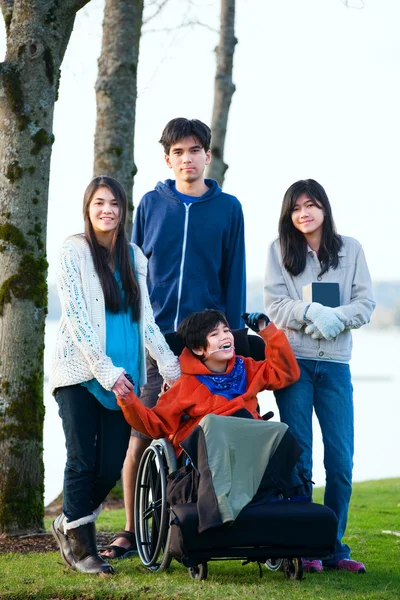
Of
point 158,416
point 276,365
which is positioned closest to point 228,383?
point 276,365

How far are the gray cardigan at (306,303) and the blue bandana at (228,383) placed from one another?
333 millimetres

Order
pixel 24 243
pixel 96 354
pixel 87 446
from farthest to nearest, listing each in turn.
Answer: pixel 24 243, pixel 87 446, pixel 96 354

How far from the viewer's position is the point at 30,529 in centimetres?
560

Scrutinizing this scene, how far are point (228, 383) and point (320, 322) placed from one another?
546mm

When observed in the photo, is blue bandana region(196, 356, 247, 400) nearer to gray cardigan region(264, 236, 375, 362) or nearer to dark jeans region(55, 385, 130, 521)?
gray cardigan region(264, 236, 375, 362)

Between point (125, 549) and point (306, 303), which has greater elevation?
point (306, 303)

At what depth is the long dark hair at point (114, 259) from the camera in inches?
179

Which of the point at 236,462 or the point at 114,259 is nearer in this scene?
the point at 236,462

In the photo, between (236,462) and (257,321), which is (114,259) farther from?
(236,462)

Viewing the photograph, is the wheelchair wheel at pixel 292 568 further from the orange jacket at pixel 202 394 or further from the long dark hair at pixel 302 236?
the long dark hair at pixel 302 236

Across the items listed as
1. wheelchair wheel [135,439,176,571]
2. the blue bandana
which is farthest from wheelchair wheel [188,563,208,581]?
the blue bandana

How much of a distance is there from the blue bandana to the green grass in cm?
88

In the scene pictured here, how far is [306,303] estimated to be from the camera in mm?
4656

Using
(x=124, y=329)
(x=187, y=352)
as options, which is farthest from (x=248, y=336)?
(x=124, y=329)
